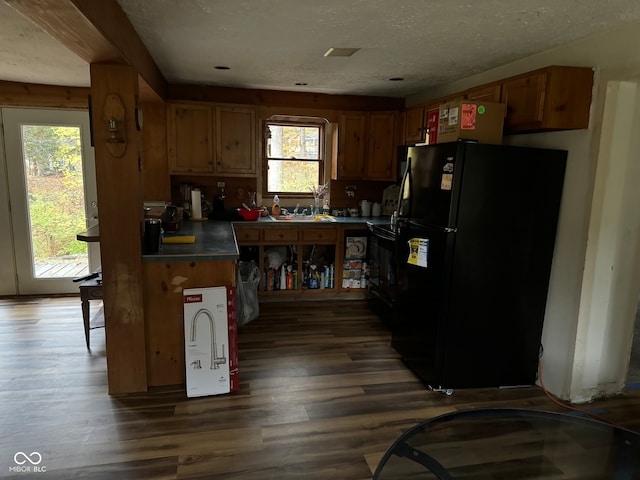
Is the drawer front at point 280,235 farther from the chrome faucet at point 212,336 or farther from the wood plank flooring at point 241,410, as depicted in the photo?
the chrome faucet at point 212,336

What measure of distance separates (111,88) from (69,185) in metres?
2.52

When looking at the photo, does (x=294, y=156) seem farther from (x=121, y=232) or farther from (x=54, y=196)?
(x=121, y=232)

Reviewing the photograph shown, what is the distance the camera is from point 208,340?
2705 millimetres

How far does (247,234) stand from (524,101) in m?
2.74

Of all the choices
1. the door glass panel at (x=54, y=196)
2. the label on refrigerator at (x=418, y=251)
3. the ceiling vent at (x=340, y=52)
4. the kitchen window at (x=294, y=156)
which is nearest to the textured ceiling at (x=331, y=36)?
the ceiling vent at (x=340, y=52)

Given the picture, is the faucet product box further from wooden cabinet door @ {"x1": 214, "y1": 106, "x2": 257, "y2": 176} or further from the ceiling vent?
wooden cabinet door @ {"x1": 214, "y1": 106, "x2": 257, "y2": 176}

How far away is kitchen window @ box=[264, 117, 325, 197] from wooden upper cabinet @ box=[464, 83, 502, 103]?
2.11 m

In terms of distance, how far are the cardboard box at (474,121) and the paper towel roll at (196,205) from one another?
2.65 metres

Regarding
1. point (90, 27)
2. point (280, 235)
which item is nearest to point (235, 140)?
point (280, 235)

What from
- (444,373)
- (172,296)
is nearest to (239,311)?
(172,296)

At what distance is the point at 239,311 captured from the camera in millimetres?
3926

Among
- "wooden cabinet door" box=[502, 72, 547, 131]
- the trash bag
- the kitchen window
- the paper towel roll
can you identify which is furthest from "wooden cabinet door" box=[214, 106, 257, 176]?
"wooden cabinet door" box=[502, 72, 547, 131]

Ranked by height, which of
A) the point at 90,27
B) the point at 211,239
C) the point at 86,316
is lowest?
the point at 86,316

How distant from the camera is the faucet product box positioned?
8.80 ft
